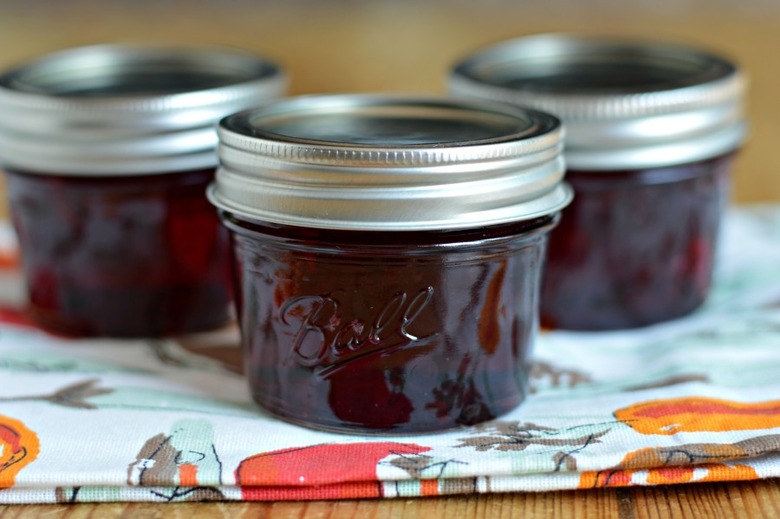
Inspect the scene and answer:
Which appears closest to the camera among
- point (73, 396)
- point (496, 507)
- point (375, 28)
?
point (496, 507)

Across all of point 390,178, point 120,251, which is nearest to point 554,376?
point 390,178

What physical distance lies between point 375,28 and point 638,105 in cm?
65

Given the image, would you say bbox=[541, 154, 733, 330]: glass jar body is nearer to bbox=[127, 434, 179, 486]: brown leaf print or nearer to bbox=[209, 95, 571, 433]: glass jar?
bbox=[209, 95, 571, 433]: glass jar

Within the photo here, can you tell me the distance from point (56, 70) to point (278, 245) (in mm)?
401

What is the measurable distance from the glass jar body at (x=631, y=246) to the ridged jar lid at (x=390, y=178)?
0.12 m

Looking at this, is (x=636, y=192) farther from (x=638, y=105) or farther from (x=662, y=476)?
(x=662, y=476)

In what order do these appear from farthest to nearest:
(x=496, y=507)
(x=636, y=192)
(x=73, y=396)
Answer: (x=636, y=192), (x=73, y=396), (x=496, y=507)

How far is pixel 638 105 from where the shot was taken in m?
0.80

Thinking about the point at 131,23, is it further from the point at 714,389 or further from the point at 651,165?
the point at 714,389

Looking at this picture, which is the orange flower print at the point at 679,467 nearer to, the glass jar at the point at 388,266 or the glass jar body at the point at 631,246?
the glass jar at the point at 388,266

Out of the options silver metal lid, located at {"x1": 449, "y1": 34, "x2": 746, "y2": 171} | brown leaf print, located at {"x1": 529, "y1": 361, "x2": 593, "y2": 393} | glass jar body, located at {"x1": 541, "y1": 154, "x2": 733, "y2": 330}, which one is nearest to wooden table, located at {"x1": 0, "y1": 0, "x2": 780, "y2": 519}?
silver metal lid, located at {"x1": 449, "y1": 34, "x2": 746, "y2": 171}

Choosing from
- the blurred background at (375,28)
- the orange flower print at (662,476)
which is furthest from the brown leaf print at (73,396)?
the blurred background at (375,28)

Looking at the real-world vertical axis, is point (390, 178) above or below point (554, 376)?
above

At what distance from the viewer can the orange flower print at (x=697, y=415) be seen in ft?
2.13
